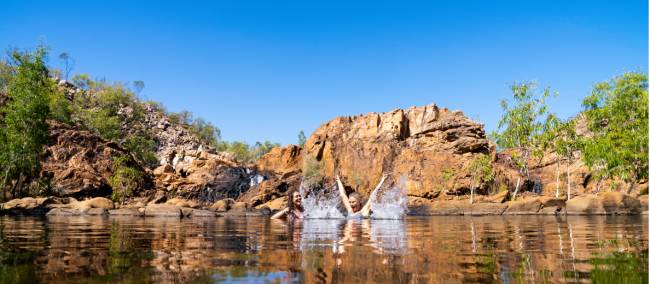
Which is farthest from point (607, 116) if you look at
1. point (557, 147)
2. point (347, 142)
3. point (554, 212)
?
point (347, 142)

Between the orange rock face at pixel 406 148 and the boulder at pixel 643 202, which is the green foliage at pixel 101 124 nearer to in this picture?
the orange rock face at pixel 406 148

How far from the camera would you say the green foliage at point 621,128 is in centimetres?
2809

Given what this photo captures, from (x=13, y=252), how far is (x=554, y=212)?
30.6 meters

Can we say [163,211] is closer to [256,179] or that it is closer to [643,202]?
[643,202]

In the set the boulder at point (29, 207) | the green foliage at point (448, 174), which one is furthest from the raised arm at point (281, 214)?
the green foliage at point (448, 174)

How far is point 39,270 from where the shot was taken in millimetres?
4398

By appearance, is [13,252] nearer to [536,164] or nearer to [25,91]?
[25,91]

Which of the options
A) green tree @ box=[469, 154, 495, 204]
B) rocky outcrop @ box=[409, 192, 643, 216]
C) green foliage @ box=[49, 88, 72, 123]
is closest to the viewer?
rocky outcrop @ box=[409, 192, 643, 216]

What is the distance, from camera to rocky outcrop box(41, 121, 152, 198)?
145 feet

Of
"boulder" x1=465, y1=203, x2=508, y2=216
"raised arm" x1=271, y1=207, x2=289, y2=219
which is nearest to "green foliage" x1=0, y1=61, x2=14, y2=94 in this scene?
"raised arm" x1=271, y1=207, x2=289, y2=219

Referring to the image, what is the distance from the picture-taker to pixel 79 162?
158 feet

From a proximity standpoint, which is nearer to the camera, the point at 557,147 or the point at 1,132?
the point at 1,132

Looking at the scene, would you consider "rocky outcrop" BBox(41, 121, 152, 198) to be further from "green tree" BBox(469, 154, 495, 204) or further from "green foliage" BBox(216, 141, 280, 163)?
"green foliage" BBox(216, 141, 280, 163)

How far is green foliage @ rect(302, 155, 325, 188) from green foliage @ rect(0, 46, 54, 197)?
29.5 meters
